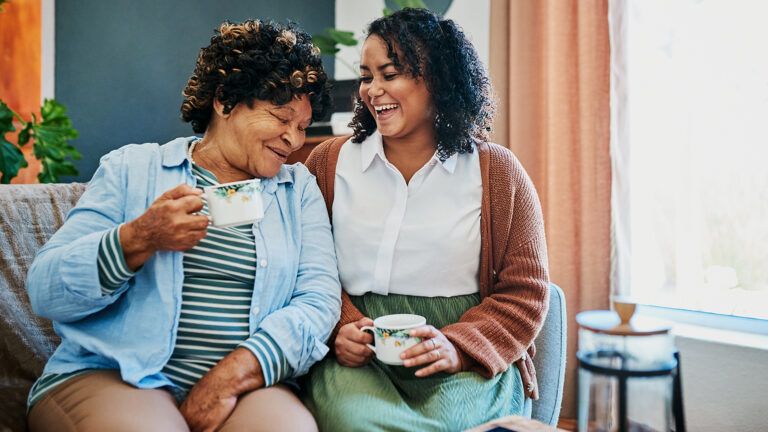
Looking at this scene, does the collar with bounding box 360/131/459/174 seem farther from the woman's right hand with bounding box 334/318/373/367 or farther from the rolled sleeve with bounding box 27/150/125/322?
the rolled sleeve with bounding box 27/150/125/322

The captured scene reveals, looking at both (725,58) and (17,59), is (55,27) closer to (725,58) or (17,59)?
(17,59)

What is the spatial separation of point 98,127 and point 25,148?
34 centimetres

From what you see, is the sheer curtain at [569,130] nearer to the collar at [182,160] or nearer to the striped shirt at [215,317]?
the collar at [182,160]

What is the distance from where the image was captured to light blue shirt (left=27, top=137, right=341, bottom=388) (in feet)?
3.76

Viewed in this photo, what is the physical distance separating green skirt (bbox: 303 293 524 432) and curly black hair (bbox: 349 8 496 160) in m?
0.37

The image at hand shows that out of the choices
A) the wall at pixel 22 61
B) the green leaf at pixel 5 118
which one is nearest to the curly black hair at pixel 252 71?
the green leaf at pixel 5 118

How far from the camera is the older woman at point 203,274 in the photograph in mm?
1125

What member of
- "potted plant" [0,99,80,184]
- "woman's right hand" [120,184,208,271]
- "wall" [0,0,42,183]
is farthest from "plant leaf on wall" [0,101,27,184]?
"woman's right hand" [120,184,208,271]

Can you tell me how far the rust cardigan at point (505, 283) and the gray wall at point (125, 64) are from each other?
214 cm

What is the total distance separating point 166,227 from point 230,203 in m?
0.11

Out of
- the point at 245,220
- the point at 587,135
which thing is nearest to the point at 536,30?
the point at 587,135

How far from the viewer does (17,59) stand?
2805 mm

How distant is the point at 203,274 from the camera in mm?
1286

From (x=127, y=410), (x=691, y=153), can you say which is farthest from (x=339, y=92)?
(x=127, y=410)
